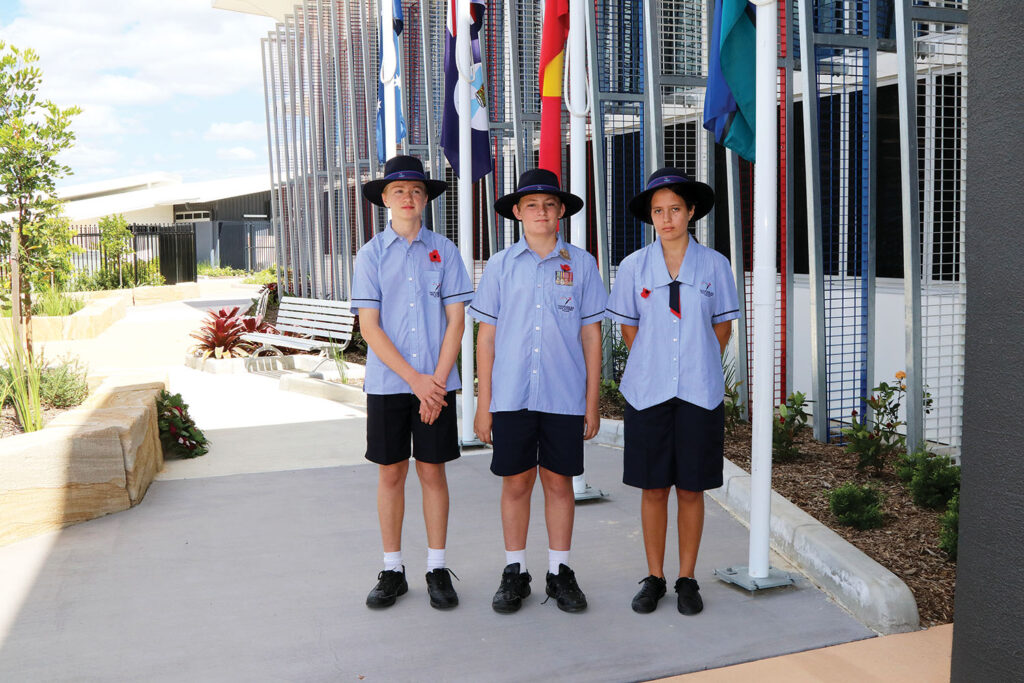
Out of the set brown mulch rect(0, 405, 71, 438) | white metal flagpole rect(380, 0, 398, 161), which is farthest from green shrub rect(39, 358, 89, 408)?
white metal flagpole rect(380, 0, 398, 161)

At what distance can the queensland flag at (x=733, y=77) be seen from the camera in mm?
4922

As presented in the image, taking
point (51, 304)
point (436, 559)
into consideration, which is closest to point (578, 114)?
point (436, 559)

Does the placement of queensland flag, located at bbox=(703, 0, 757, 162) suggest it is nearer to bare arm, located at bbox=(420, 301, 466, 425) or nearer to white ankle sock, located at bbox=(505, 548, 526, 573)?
bare arm, located at bbox=(420, 301, 466, 425)

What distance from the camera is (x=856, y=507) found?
520cm

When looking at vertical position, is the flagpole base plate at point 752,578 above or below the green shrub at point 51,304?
below

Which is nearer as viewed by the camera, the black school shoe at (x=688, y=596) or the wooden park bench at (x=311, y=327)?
the black school shoe at (x=688, y=596)

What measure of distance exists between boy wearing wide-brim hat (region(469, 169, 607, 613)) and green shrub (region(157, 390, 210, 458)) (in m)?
4.25

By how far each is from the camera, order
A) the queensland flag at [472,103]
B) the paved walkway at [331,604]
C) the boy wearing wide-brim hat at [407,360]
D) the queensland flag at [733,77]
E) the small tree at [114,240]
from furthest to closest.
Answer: the small tree at [114,240]
the queensland flag at [472,103]
the queensland flag at [733,77]
the boy wearing wide-brim hat at [407,360]
the paved walkway at [331,604]

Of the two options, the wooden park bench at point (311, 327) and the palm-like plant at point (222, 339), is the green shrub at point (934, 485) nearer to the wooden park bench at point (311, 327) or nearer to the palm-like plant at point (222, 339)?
the wooden park bench at point (311, 327)

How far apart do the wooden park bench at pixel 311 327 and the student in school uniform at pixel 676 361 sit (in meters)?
8.91

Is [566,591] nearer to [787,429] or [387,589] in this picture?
[387,589]

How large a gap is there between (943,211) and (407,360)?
5403 millimetres

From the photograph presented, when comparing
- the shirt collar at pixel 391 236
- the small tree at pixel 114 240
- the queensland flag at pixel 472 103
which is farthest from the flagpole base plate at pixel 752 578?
the small tree at pixel 114 240

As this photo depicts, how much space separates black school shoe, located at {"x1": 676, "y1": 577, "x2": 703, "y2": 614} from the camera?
435 centimetres
